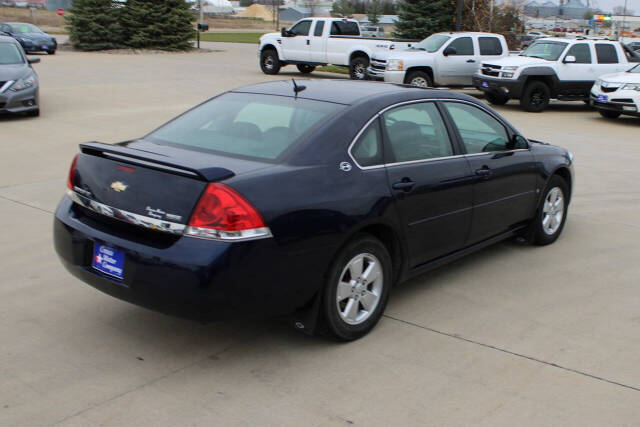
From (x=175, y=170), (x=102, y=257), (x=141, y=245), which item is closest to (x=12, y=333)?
(x=102, y=257)

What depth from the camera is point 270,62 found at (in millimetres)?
25109

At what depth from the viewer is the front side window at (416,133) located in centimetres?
472

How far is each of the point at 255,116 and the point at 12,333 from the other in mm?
2058

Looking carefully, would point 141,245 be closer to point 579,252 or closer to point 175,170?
point 175,170

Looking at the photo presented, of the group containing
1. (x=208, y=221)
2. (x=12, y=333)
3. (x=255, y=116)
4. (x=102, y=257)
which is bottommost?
(x=12, y=333)

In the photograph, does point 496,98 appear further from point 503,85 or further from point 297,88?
point 297,88

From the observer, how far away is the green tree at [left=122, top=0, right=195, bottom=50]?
32.8m

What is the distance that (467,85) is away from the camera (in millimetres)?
19969

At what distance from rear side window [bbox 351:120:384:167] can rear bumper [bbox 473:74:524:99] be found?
14.0 meters

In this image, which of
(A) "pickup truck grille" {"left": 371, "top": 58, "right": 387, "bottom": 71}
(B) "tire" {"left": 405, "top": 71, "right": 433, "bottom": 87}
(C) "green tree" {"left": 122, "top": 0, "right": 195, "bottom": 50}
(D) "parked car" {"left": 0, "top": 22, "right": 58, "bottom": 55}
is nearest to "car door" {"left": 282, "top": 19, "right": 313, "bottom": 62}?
(A) "pickup truck grille" {"left": 371, "top": 58, "right": 387, "bottom": 71}

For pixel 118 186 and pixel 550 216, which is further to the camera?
pixel 550 216

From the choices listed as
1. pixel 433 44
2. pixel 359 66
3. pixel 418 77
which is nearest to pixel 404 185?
pixel 418 77

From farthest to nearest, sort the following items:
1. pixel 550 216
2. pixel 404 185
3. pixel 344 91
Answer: pixel 550 216 → pixel 344 91 → pixel 404 185

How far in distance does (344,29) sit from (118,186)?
20741 mm
